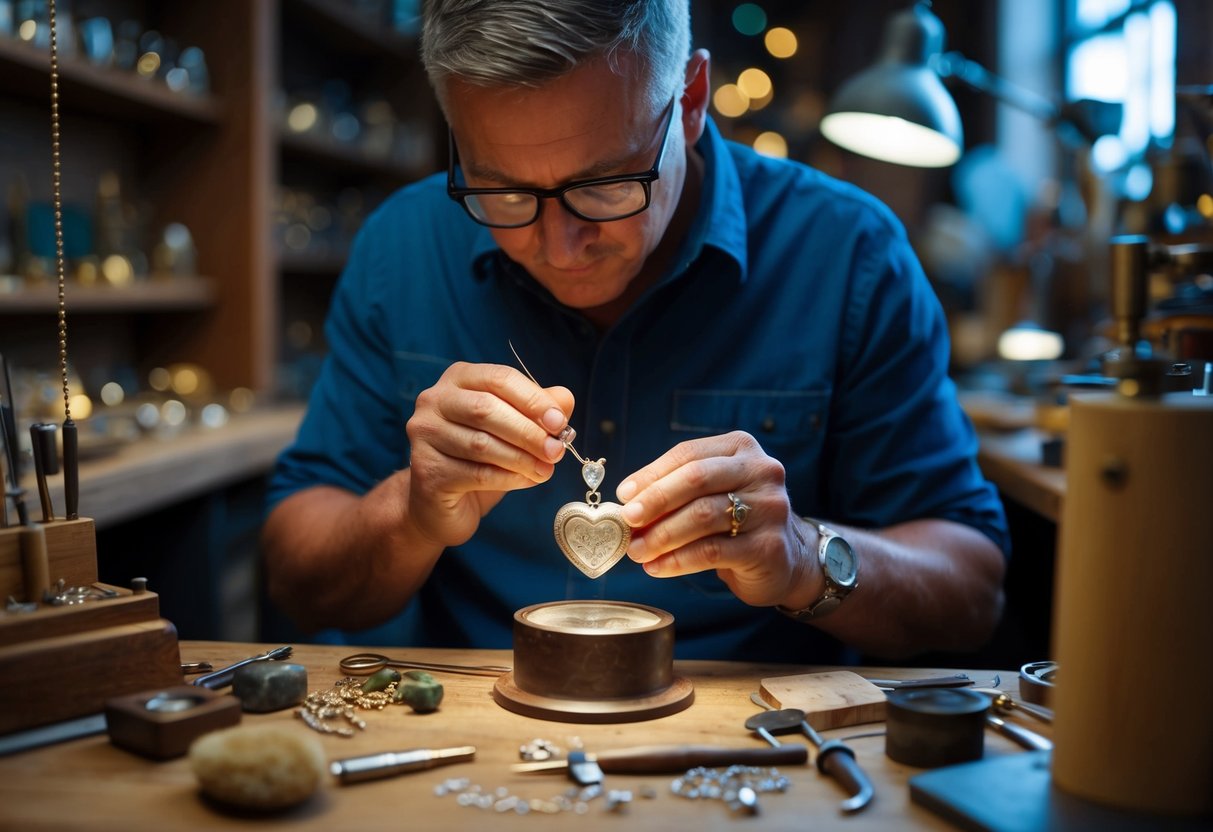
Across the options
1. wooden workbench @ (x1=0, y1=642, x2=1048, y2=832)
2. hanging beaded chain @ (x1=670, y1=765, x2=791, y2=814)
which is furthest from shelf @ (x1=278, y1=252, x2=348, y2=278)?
hanging beaded chain @ (x1=670, y1=765, x2=791, y2=814)

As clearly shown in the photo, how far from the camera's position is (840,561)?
63.6 inches

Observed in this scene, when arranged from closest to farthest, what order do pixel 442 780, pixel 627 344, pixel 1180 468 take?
pixel 1180 468 → pixel 442 780 → pixel 627 344

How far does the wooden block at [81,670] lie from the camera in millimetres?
1209

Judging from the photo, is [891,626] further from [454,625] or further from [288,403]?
[288,403]

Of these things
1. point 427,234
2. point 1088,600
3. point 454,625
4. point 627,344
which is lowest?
point 454,625

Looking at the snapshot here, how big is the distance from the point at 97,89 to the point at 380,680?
98.4 inches

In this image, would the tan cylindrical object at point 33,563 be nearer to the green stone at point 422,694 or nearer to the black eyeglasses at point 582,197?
the green stone at point 422,694

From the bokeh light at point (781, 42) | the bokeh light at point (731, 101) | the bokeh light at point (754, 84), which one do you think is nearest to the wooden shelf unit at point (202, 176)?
the bokeh light at point (731, 101)

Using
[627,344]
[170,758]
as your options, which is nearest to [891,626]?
[627,344]

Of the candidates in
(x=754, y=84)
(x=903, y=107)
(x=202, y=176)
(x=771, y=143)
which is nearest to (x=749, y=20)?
(x=754, y=84)

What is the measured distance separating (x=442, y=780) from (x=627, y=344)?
104cm

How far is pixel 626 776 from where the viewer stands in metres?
1.15

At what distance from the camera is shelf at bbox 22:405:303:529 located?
7.83 feet

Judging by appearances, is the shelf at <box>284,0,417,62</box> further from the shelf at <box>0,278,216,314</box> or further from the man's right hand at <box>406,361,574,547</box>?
the man's right hand at <box>406,361,574,547</box>
